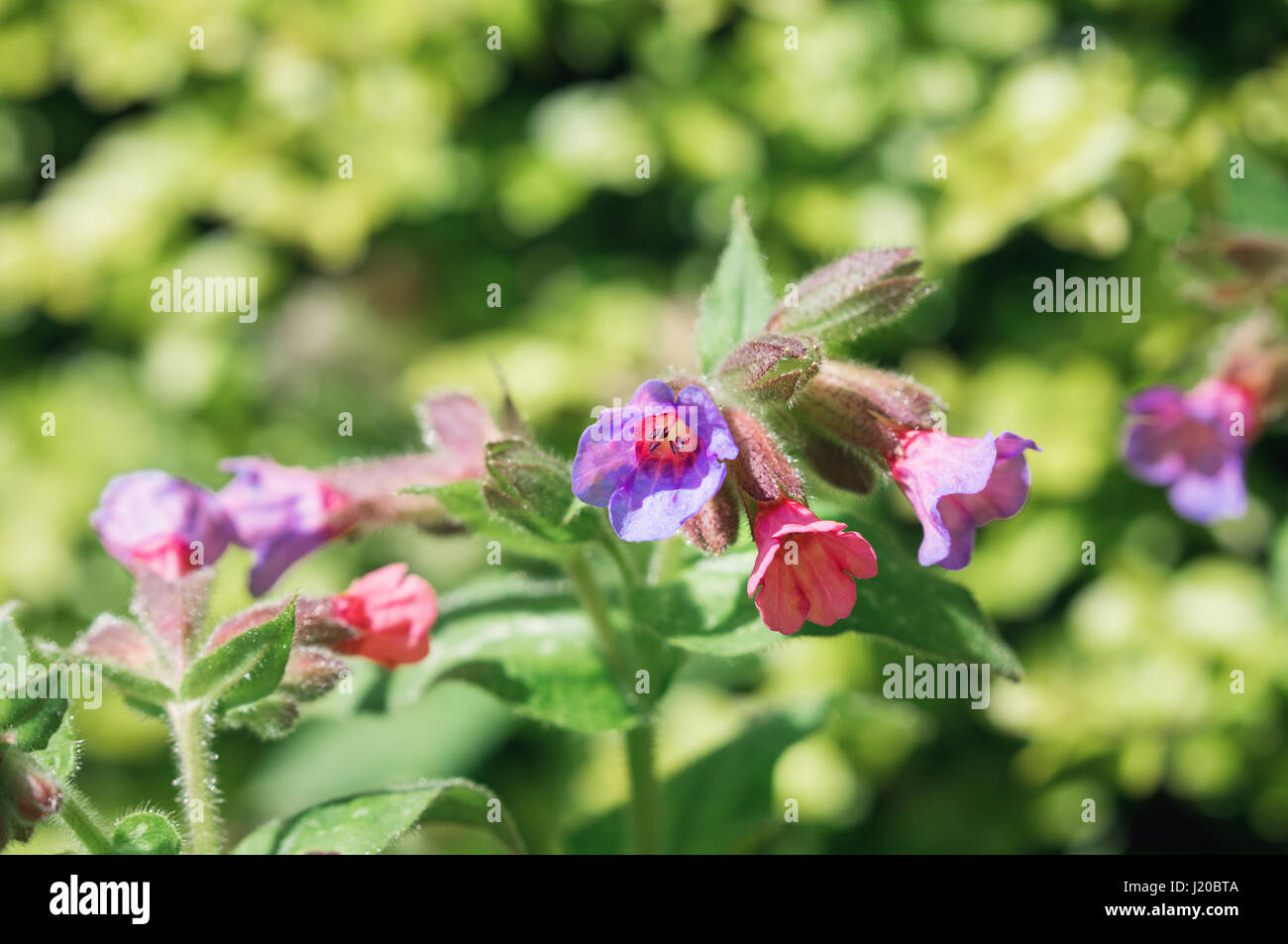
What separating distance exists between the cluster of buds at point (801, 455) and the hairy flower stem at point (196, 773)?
41 centimetres

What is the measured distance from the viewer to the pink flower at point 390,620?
1144 millimetres

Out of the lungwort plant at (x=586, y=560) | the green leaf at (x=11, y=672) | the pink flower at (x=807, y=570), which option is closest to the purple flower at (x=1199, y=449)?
the lungwort plant at (x=586, y=560)

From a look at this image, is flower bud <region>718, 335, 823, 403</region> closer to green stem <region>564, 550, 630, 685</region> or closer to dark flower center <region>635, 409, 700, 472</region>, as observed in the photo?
dark flower center <region>635, 409, 700, 472</region>

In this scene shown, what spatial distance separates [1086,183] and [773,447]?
3.56ft

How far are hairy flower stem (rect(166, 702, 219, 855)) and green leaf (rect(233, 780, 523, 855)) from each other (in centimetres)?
3

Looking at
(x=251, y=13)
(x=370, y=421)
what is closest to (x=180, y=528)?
(x=370, y=421)

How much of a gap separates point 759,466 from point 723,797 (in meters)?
0.59

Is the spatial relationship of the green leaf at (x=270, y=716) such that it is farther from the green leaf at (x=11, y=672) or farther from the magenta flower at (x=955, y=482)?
the magenta flower at (x=955, y=482)

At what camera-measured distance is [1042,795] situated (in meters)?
2.04

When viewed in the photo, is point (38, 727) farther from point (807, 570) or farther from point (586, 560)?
point (807, 570)

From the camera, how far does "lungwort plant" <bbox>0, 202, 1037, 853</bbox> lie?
98 centimetres

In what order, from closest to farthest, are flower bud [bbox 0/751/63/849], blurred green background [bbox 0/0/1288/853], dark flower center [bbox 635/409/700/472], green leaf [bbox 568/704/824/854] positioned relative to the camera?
flower bud [bbox 0/751/63/849] → dark flower center [bbox 635/409/700/472] → green leaf [bbox 568/704/824/854] → blurred green background [bbox 0/0/1288/853]

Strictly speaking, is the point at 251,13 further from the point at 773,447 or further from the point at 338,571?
the point at 773,447

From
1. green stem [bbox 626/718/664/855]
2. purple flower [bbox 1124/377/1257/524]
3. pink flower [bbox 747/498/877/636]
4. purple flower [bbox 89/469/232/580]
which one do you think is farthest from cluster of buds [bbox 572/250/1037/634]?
purple flower [bbox 1124/377/1257/524]
